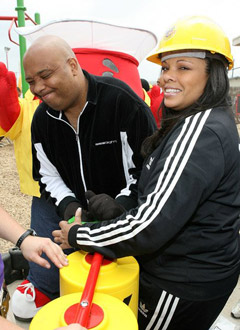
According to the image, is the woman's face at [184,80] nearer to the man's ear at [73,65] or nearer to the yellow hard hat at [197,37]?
the yellow hard hat at [197,37]

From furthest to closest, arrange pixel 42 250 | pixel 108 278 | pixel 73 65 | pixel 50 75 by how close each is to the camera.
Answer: pixel 73 65 < pixel 50 75 < pixel 42 250 < pixel 108 278

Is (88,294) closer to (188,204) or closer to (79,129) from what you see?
(188,204)

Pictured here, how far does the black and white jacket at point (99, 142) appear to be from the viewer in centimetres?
191

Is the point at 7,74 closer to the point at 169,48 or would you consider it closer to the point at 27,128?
the point at 27,128

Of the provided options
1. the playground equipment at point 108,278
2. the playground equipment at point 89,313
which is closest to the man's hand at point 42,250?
the playground equipment at point 108,278

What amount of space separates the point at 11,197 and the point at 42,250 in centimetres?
481

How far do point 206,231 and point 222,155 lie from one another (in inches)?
11.7

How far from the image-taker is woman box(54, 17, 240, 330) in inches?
45.5

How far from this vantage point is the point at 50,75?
70.2 inches

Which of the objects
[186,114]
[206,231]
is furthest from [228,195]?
[186,114]

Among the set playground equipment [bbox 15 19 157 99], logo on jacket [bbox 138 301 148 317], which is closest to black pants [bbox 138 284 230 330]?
logo on jacket [bbox 138 301 148 317]

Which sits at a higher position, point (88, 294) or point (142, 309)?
point (88, 294)

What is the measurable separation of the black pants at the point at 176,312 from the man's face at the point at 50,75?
1.09m

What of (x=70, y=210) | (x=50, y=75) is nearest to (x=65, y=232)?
(x=70, y=210)
